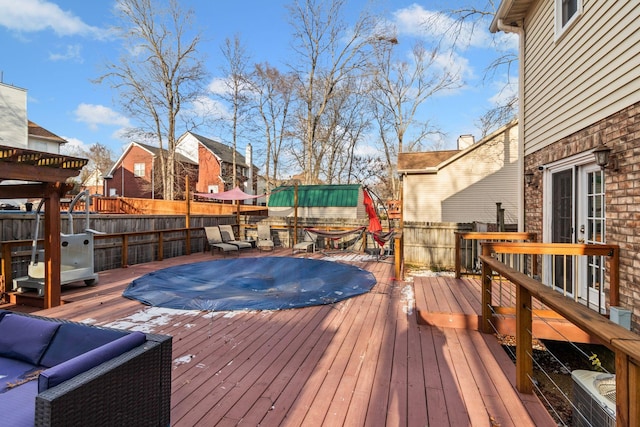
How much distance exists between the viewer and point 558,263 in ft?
14.9

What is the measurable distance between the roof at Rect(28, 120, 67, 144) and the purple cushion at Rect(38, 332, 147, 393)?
822 inches

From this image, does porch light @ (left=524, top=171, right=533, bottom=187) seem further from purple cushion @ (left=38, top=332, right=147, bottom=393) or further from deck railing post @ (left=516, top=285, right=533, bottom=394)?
purple cushion @ (left=38, top=332, right=147, bottom=393)

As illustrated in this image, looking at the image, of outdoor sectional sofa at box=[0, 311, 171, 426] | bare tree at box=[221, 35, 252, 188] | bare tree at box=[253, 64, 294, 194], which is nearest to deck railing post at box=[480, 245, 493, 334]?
outdoor sectional sofa at box=[0, 311, 171, 426]

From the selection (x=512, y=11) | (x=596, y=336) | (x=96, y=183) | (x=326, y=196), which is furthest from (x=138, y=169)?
(x=596, y=336)

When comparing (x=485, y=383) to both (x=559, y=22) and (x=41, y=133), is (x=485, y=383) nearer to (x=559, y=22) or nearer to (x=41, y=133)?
(x=559, y=22)

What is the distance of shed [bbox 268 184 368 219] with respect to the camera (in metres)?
14.2

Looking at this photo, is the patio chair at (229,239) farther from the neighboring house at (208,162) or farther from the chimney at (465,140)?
the neighboring house at (208,162)

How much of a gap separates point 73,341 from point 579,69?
17.8ft

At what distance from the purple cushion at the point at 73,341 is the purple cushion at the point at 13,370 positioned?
9 centimetres

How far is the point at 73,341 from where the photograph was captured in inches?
75.7

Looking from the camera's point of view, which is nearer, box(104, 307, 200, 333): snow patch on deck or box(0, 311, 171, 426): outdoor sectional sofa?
box(0, 311, 171, 426): outdoor sectional sofa

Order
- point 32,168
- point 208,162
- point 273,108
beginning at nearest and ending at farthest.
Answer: point 32,168, point 273,108, point 208,162

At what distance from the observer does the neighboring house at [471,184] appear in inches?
454

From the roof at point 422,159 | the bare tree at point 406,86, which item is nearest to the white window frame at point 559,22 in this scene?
the roof at point 422,159
